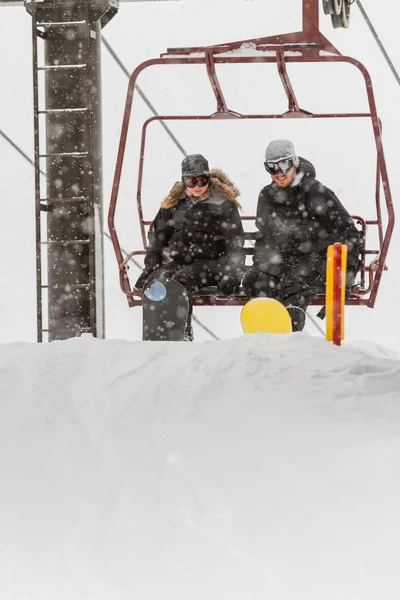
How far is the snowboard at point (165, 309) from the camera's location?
15.3ft

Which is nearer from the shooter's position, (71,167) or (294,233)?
(294,233)

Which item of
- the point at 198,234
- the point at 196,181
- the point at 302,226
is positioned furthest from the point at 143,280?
the point at 302,226

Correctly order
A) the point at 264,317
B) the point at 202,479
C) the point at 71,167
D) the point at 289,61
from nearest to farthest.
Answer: the point at 202,479
the point at 264,317
the point at 289,61
the point at 71,167

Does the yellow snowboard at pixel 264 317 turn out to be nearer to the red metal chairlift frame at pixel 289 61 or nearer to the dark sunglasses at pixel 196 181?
the red metal chairlift frame at pixel 289 61

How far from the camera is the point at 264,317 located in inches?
164

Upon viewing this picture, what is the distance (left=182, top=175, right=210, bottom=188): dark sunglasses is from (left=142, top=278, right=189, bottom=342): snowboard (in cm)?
66

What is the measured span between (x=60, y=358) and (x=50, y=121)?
8.37 ft

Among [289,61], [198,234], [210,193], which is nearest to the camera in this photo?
[289,61]

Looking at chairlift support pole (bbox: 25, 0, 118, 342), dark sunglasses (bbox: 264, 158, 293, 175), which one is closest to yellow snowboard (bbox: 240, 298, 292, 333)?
dark sunglasses (bbox: 264, 158, 293, 175)

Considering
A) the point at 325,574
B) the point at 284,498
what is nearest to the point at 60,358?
the point at 284,498

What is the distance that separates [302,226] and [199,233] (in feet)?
A: 1.69

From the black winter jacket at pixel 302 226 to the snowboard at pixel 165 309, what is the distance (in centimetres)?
50

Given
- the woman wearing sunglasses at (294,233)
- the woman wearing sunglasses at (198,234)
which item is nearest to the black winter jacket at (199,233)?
the woman wearing sunglasses at (198,234)

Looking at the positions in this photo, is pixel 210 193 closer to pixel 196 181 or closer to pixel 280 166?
pixel 196 181
